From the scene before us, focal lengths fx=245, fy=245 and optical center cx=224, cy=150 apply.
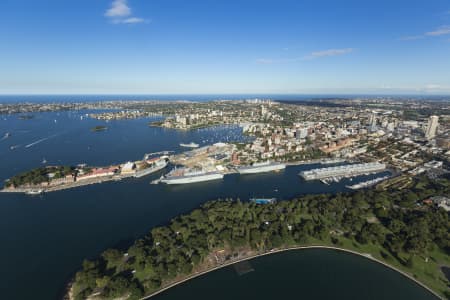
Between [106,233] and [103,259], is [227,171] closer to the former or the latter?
[106,233]

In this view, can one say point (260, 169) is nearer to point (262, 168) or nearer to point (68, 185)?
point (262, 168)

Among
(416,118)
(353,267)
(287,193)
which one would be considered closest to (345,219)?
(353,267)

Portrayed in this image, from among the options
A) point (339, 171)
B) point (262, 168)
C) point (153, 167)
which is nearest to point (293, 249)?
point (262, 168)

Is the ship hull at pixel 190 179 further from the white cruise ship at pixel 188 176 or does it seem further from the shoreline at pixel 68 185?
the shoreline at pixel 68 185

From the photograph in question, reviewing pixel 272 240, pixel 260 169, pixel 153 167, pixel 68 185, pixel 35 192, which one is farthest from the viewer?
pixel 153 167

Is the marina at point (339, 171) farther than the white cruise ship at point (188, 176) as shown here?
Yes

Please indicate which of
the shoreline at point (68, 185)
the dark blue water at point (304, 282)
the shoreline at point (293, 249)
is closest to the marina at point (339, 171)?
the shoreline at point (68, 185)
